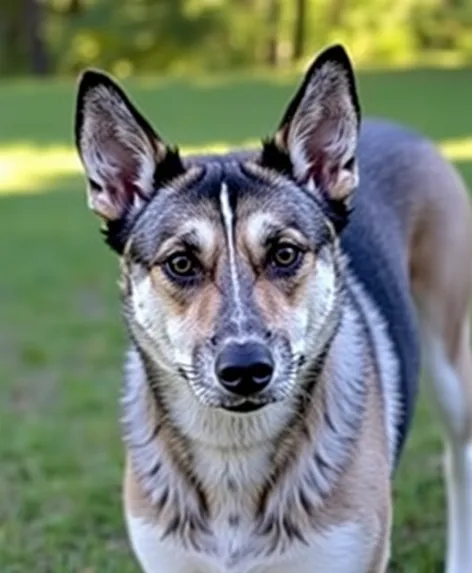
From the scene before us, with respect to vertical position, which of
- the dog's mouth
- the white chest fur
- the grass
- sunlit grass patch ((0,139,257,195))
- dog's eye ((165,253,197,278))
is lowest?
sunlit grass patch ((0,139,257,195))

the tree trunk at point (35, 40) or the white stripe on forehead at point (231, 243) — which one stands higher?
the white stripe on forehead at point (231, 243)

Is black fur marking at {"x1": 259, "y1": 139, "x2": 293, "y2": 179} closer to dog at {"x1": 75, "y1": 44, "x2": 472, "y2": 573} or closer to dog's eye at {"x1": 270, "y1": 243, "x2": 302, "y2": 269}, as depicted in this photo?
dog at {"x1": 75, "y1": 44, "x2": 472, "y2": 573}

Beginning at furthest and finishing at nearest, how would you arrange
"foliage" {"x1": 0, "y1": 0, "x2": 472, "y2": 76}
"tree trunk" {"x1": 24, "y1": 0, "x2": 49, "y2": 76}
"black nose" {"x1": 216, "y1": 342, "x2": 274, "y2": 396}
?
"foliage" {"x1": 0, "y1": 0, "x2": 472, "y2": 76} → "tree trunk" {"x1": 24, "y1": 0, "x2": 49, "y2": 76} → "black nose" {"x1": 216, "y1": 342, "x2": 274, "y2": 396}

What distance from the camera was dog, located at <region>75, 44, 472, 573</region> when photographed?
3.69 metres

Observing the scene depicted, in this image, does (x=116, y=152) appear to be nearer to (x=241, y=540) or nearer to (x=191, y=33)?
(x=241, y=540)

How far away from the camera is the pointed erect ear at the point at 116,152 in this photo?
3.99 m

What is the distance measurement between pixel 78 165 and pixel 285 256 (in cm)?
1454

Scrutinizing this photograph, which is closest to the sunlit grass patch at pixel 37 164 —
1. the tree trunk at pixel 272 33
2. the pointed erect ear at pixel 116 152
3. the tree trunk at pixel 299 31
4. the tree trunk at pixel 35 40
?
the pointed erect ear at pixel 116 152

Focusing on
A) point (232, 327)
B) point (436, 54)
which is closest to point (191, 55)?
point (436, 54)

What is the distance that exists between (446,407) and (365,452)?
55.2 inches

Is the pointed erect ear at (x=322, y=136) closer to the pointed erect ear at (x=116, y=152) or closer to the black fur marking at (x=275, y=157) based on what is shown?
the black fur marking at (x=275, y=157)

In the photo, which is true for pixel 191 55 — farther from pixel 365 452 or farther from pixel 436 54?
pixel 365 452

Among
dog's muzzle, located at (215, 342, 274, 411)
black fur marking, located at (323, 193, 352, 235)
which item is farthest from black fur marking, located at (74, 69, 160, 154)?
dog's muzzle, located at (215, 342, 274, 411)

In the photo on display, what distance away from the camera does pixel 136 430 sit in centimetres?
422
